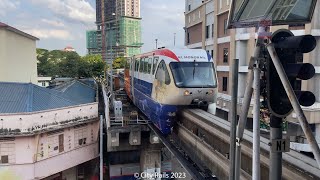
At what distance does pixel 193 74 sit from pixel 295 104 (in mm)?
8754

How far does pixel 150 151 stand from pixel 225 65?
1068 centimetres

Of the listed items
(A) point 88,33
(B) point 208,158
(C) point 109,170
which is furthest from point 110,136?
(A) point 88,33

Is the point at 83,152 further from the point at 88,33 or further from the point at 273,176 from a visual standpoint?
the point at 88,33

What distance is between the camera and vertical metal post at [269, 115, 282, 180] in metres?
2.60

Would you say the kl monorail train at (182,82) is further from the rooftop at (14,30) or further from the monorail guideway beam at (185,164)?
the rooftop at (14,30)

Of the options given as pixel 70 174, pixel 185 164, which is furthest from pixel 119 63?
pixel 185 164

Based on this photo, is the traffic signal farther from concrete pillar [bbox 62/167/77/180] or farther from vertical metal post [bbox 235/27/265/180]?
concrete pillar [bbox 62/167/77/180]

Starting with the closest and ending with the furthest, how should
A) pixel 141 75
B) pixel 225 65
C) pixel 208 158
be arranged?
pixel 208 158 → pixel 141 75 → pixel 225 65

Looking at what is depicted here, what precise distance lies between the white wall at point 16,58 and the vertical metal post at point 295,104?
2771 cm

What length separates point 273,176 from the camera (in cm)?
259

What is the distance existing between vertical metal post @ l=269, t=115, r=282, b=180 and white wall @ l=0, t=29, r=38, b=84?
27.6 m

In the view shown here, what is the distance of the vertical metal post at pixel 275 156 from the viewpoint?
2598 mm

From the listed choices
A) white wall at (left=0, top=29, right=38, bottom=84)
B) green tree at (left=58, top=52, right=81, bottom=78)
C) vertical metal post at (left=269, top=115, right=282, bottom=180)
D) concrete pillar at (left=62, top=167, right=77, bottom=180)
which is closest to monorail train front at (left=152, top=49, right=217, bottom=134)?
vertical metal post at (left=269, top=115, right=282, bottom=180)

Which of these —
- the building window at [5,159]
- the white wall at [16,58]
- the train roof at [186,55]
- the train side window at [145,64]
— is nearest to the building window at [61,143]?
the building window at [5,159]
